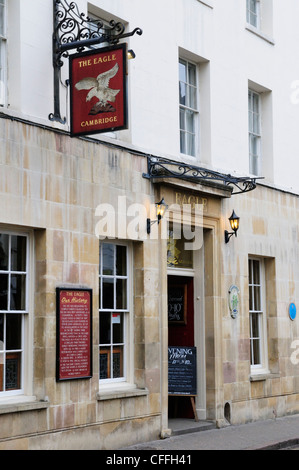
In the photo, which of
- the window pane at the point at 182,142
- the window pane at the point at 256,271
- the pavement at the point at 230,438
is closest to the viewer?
the pavement at the point at 230,438

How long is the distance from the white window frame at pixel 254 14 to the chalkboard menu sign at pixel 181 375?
790 cm

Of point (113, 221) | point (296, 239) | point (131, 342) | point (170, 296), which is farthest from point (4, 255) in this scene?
point (296, 239)

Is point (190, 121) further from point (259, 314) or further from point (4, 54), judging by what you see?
point (4, 54)

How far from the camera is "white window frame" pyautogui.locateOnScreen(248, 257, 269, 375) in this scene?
1762 centimetres

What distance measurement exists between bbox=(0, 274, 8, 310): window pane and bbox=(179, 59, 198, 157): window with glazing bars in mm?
5416

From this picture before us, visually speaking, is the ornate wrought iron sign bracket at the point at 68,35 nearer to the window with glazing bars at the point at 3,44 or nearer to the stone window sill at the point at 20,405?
the window with glazing bars at the point at 3,44

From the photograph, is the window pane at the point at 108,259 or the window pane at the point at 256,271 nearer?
the window pane at the point at 108,259

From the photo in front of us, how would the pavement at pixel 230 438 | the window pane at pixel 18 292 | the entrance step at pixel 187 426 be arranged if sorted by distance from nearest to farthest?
the window pane at pixel 18 292
the pavement at pixel 230 438
the entrance step at pixel 187 426

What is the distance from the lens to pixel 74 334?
12.1 m

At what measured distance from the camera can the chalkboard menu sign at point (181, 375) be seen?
15234 millimetres

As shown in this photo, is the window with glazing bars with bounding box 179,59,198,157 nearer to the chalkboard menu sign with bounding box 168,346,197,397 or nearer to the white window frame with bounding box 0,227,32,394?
the chalkboard menu sign with bounding box 168,346,197,397

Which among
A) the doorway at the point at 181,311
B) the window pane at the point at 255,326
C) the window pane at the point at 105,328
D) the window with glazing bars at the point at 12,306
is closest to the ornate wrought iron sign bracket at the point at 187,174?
the doorway at the point at 181,311

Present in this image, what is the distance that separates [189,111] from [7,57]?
5152 millimetres

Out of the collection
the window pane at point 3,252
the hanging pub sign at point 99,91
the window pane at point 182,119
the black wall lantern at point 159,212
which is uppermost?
the window pane at point 182,119
